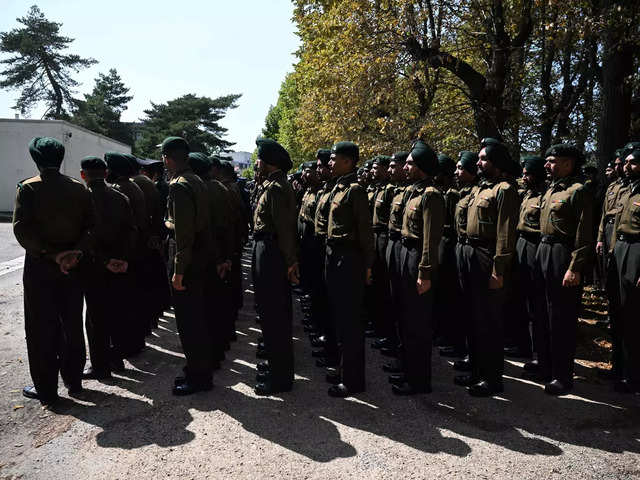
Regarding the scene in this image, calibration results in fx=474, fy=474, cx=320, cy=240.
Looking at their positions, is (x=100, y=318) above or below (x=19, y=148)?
below

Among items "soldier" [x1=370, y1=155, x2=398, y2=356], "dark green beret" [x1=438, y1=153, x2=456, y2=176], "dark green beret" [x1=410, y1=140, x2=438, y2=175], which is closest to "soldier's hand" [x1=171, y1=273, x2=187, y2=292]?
"dark green beret" [x1=410, y1=140, x2=438, y2=175]

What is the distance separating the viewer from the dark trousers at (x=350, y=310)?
4.51 m

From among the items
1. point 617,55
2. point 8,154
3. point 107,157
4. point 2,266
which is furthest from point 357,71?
point 8,154

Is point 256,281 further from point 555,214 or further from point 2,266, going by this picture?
point 2,266

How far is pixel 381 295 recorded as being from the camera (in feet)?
21.5

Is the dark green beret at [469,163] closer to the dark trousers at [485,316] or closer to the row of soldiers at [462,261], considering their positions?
the row of soldiers at [462,261]

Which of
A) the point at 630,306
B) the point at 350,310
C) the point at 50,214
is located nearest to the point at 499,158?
the point at 630,306

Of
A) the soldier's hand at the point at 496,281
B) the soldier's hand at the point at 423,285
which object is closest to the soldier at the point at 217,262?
the soldier's hand at the point at 423,285

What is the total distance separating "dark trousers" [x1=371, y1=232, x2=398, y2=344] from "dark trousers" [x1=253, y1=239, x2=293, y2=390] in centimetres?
198

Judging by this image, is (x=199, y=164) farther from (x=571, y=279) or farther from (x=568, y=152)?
(x=571, y=279)

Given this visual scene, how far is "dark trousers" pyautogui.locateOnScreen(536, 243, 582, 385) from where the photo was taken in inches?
179

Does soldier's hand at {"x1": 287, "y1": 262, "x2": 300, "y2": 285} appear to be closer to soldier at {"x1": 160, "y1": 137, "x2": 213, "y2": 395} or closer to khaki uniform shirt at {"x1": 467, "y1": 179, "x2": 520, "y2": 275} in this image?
soldier at {"x1": 160, "y1": 137, "x2": 213, "y2": 395}

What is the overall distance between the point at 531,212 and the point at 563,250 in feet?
2.39

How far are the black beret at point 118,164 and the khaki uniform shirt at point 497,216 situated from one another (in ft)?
13.1
